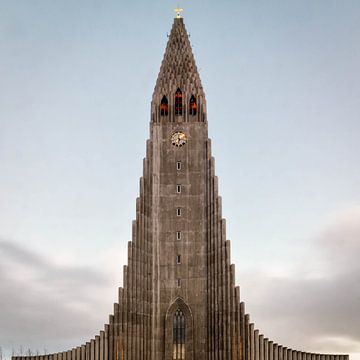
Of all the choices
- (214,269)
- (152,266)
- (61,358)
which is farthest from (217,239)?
(61,358)

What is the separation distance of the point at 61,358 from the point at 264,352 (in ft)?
69.2

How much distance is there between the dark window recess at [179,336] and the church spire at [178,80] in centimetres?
2262

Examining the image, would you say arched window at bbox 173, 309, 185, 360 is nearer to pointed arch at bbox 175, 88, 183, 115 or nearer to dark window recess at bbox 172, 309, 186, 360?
dark window recess at bbox 172, 309, 186, 360

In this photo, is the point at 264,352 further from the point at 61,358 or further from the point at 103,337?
the point at 61,358

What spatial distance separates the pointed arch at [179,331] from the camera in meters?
69.6

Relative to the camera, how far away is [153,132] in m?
77.2

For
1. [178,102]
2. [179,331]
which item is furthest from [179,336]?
[178,102]

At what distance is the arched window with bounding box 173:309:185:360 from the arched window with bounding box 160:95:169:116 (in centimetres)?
2302

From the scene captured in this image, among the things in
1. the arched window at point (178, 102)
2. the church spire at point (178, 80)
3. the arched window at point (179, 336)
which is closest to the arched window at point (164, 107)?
the church spire at point (178, 80)

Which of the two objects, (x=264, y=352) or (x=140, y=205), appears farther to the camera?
(x=140, y=205)

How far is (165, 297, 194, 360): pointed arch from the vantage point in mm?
69562

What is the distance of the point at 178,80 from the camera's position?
261 ft

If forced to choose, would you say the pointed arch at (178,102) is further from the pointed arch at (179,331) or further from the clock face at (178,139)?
the pointed arch at (179,331)

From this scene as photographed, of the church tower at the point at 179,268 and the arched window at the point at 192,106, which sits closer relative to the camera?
the church tower at the point at 179,268
